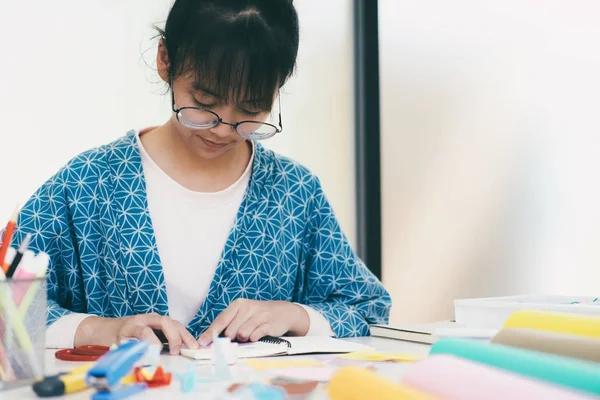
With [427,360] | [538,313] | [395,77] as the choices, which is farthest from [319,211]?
[395,77]

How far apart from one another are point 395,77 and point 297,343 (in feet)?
4.92

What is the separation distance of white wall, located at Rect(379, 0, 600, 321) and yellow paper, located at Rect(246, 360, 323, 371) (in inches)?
38.6

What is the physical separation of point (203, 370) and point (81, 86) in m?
1.38

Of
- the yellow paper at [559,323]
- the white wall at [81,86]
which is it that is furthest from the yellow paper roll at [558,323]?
the white wall at [81,86]

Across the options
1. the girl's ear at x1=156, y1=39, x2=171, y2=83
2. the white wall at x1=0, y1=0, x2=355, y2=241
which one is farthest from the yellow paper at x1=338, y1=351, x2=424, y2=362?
the white wall at x1=0, y1=0, x2=355, y2=241

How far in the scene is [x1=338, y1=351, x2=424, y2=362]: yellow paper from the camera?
2.29 ft

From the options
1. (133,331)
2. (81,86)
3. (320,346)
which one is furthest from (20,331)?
(81,86)

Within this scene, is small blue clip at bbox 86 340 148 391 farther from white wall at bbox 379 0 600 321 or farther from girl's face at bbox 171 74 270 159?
white wall at bbox 379 0 600 321

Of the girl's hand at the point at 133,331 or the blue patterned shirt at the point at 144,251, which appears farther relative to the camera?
the blue patterned shirt at the point at 144,251

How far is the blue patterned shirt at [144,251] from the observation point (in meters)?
0.97

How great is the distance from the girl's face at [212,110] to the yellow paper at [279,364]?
1.20ft

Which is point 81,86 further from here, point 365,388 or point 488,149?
point 365,388

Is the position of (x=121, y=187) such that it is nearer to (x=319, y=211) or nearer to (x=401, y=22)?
(x=319, y=211)

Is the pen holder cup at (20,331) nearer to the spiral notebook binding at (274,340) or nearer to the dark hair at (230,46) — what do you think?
the spiral notebook binding at (274,340)
